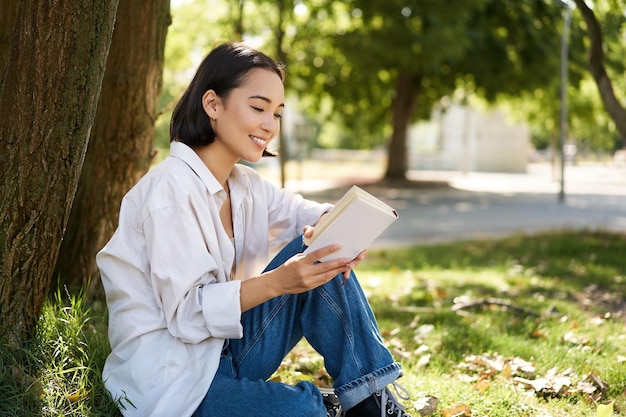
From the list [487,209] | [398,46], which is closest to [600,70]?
[487,209]

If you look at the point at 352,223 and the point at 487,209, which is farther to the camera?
the point at 487,209

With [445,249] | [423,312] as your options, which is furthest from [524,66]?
[423,312]

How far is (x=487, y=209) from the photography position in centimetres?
1650

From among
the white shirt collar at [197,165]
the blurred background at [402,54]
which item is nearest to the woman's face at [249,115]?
the white shirt collar at [197,165]

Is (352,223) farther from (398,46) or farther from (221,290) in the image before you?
(398,46)

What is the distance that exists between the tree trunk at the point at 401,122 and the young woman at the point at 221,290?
20531 mm

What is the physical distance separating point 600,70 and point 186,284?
23.7 feet

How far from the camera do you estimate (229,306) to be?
2.42m

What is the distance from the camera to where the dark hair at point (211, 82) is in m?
2.72

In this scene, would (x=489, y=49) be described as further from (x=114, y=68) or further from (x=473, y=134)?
(x=473, y=134)

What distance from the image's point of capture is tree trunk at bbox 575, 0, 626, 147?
26.7ft

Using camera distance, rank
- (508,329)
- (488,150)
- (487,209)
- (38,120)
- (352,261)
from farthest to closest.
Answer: (488,150)
(487,209)
(508,329)
(38,120)
(352,261)

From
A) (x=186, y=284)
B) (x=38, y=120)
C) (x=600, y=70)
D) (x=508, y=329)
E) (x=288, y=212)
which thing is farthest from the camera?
(x=600, y=70)

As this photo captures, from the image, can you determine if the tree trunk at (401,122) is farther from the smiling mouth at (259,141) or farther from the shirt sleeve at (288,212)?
the smiling mouth at (259,141)
